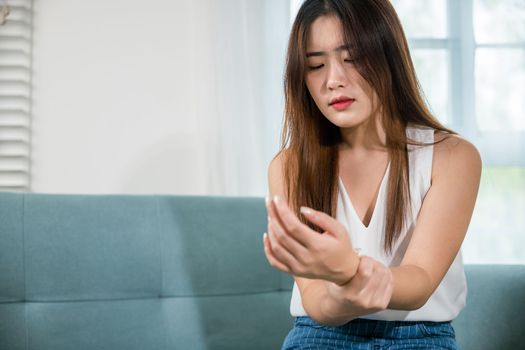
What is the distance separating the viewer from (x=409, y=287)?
3.71ft

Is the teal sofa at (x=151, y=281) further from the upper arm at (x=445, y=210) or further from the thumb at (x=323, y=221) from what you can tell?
the thumb at (x=323, y=221)

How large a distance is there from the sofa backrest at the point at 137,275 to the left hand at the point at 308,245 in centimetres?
103

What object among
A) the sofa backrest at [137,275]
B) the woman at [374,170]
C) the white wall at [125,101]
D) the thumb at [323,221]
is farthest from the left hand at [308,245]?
the white wall at [125,101]

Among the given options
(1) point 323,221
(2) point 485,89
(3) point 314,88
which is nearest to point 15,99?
(3) point 314,88

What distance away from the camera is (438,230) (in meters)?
1.28

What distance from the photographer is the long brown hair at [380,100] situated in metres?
1.38

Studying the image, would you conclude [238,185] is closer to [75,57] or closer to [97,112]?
[97,112]

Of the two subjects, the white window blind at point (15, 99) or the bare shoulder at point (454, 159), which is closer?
the bare shoulder at point (454, 159)

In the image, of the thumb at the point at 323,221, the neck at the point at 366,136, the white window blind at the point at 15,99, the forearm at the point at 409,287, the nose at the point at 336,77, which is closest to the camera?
the thumb at the point at 323,221

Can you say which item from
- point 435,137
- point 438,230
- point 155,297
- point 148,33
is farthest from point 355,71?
point 148,33

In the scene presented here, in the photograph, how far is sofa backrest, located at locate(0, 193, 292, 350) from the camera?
183 cm

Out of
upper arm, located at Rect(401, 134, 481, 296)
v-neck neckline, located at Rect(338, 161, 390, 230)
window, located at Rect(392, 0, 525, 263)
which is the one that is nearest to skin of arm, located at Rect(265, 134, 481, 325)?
upper arm, located at Rect(401, 134, 481, 296)

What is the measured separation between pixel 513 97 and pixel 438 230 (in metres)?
1.34

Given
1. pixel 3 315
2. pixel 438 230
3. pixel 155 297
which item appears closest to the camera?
pixel 438 230
